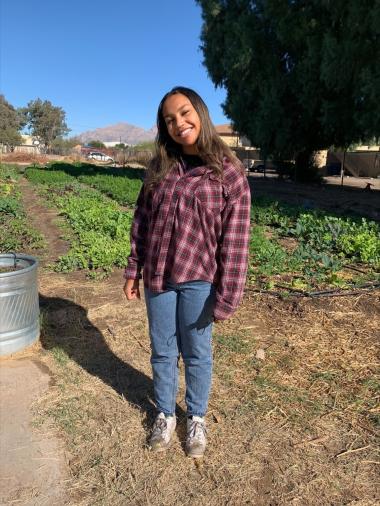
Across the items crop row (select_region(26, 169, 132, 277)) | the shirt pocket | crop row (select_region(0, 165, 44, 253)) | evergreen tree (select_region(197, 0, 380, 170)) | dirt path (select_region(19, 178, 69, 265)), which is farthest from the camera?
evergreen tree (select_region(197, 0, 380, 170))

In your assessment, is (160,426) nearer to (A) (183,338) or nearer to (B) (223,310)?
(A) (183,338)

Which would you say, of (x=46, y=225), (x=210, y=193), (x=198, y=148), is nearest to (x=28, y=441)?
(x=210, y=193)

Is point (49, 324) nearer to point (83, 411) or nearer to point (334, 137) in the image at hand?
point (83, 411)

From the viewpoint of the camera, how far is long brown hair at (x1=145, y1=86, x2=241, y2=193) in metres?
2.16

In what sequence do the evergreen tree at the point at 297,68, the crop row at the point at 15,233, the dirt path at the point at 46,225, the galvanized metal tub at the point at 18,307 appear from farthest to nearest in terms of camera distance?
1. the evergreen tree at the point at 297,68
2. the crop row at the point at 15,233
3. the dirt path at the point at 46,225
4. the galvanized metal tub at the point at 18,307

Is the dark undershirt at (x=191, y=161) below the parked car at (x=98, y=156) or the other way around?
the other way around

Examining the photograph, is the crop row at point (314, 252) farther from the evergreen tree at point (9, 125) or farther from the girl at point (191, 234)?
the evergreen tree at point (9, 125)

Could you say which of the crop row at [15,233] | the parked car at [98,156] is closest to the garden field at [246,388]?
the crop row at [15,233]

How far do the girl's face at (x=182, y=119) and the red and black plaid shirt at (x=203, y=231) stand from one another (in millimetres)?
153

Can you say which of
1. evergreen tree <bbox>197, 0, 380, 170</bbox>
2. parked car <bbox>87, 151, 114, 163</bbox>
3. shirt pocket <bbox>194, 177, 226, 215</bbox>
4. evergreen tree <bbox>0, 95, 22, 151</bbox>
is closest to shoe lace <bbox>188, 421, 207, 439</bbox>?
shirt pocket <bbox>194, 177, 226, 215</bbox>

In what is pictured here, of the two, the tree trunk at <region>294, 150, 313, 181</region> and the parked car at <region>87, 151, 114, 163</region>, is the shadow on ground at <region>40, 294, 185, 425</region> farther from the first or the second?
the parked car at <region>87, 151, 114, 163</region>

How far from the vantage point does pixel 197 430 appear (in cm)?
246

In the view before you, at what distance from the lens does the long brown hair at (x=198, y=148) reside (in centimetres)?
216

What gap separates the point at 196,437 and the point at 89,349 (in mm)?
1516
